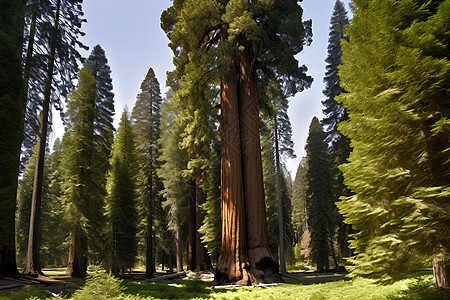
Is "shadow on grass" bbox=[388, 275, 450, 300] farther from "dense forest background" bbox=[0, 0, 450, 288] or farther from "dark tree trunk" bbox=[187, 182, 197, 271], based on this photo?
"dark tree trunk" bbox=[187, 182, 197, 271]

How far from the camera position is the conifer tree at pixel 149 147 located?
83.9 feet

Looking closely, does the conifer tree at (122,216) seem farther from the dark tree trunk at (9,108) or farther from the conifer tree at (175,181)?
the dark tree trunk at (9,108)

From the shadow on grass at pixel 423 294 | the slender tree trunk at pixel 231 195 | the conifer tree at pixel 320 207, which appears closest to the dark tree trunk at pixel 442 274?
the shadow on grass at pixel 423 294

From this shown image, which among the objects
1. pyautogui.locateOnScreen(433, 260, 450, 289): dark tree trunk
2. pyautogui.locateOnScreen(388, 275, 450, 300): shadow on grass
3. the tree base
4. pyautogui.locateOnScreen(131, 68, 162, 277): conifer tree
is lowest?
the tree base

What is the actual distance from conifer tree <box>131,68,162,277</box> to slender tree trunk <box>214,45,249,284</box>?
14.6 metres

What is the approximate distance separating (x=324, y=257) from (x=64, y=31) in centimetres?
2606

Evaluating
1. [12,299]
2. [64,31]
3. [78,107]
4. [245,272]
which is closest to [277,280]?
[245,272]

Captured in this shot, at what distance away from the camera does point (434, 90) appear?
4.41 metres

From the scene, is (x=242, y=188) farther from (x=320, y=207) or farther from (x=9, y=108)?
(x=320, y=207)

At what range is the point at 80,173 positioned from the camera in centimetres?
2005

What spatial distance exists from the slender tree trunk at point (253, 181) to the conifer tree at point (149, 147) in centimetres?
1490

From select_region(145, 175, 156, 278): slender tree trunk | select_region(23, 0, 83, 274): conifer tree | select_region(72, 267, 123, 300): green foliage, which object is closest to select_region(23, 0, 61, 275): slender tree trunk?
select_region(23, 0, 83, 274): conifer tree

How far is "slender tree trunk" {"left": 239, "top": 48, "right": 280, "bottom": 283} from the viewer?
10.7 metres

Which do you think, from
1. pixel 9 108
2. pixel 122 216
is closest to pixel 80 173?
pixel 122 216
